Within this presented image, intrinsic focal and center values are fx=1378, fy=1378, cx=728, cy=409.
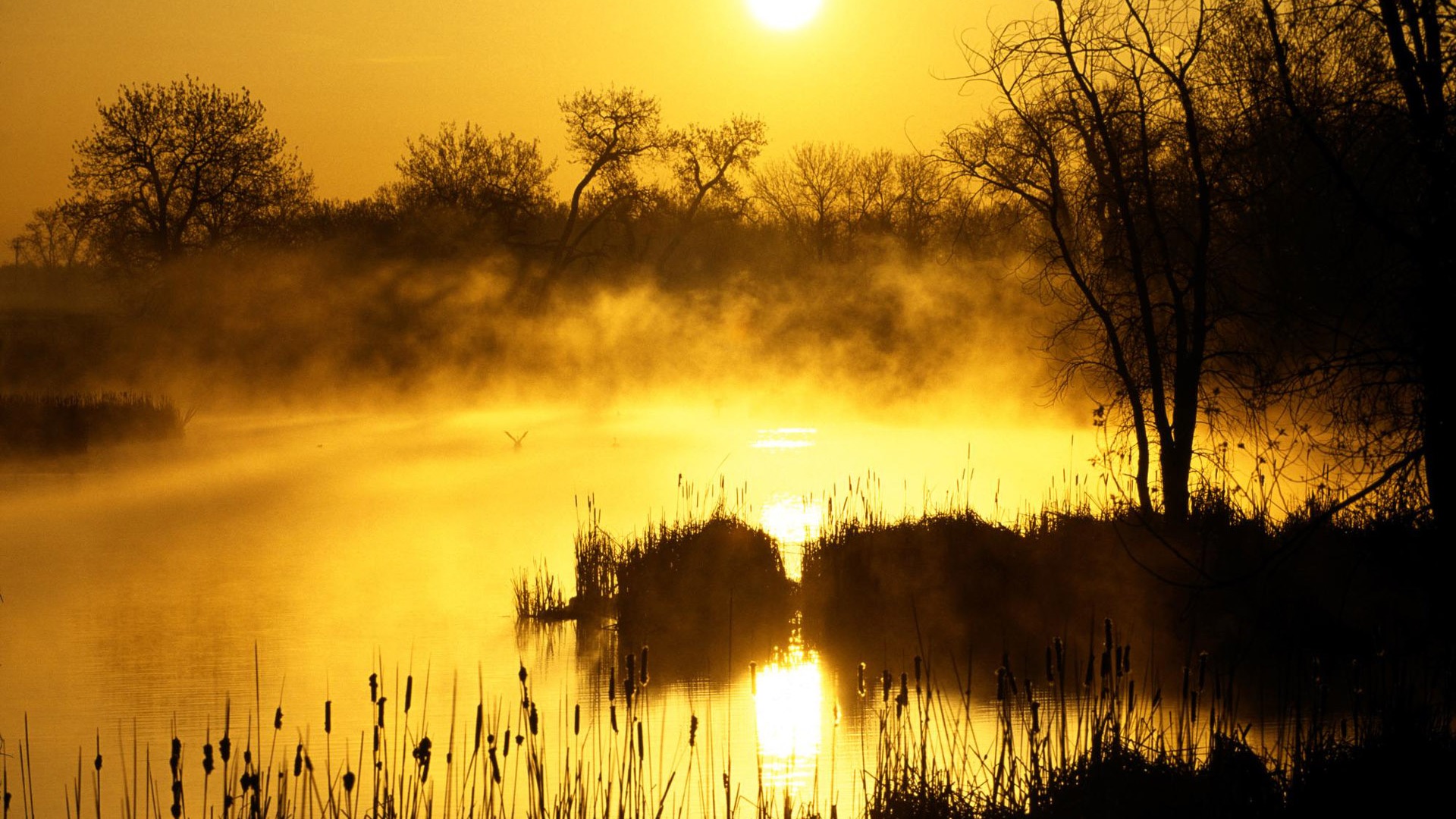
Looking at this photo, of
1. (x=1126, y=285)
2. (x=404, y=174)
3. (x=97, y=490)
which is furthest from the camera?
(x=404, y=174)

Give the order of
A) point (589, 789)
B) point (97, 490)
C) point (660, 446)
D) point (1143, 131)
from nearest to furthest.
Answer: point (589, 789) → point (1143, 131) → point (97, 490) → point (660, 446)

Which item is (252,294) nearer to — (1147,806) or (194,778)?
(194,778)

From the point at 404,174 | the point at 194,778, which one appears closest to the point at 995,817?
the point at 194,778

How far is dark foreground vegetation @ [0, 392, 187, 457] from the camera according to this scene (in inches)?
960

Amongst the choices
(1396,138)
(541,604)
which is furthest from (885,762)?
(541,604)

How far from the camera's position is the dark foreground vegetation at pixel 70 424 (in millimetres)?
24391

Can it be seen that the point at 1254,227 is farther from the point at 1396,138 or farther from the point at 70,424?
the point at 70,424

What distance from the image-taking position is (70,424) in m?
25.1

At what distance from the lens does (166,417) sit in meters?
27.1

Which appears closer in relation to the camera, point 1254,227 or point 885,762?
point 885,762

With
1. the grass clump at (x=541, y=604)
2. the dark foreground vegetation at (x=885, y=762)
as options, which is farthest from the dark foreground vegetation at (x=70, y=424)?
the dark foreground vegetation at (x=885, y=762)

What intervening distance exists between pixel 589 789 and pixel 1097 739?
230 cm

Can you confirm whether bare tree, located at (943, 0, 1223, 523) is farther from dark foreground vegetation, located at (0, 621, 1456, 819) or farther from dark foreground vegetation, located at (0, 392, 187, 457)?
dark foreground vegetation, located at (0, 392, 187, 457)

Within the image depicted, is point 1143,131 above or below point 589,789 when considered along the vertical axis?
above
